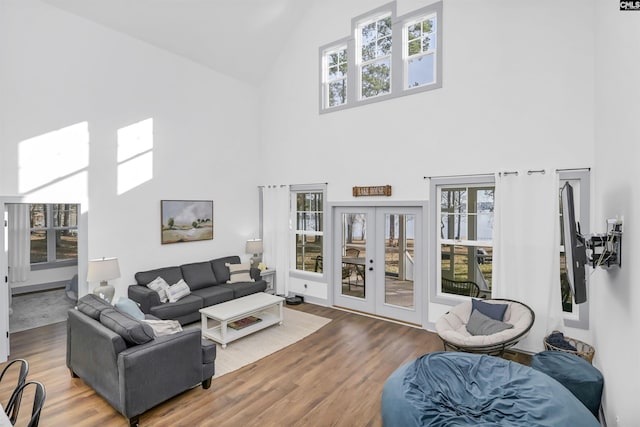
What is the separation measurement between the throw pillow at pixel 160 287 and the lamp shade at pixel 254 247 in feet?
6.00

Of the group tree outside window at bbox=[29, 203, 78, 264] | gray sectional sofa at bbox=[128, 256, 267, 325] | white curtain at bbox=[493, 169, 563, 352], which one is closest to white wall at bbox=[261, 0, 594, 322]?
white curtain at bbox=[493, 169, 563, 352]

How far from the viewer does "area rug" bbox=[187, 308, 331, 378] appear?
422 cm

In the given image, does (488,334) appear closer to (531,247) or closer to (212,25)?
(531,247)

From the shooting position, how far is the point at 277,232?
718 centimetres

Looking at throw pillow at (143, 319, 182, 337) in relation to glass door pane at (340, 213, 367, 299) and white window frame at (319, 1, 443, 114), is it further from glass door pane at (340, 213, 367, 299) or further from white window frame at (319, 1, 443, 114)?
white window frame at (319, 1, 443, 114)

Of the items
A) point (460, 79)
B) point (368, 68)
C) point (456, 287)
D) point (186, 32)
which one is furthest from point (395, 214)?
point (186, 32)

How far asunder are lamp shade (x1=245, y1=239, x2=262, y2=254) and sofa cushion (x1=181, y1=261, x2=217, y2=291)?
2.87ft

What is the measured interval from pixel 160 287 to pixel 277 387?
9.50 ft

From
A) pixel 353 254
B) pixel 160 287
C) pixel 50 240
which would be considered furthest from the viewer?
pixel 50 240

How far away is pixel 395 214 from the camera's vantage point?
228 inches

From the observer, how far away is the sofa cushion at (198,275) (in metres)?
6.03

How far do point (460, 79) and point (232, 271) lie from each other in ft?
17.1

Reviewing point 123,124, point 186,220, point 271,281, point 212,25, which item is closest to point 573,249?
point 271,281

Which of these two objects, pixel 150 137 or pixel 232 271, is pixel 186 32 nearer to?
pixel 150 137
